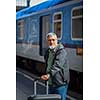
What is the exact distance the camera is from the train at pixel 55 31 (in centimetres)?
991

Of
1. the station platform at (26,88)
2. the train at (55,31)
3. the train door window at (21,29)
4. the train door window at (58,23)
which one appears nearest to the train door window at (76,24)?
the train at (55,31)

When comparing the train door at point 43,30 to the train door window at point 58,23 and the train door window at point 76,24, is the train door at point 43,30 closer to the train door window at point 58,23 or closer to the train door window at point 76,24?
the train door window at point 58,23

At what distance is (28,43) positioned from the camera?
15.7 m

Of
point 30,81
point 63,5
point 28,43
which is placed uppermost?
point 63,5

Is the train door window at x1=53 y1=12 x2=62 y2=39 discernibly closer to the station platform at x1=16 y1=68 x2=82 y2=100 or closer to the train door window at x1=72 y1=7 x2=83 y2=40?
the train door window at x1=72 y1=7 x2=83 y2=40

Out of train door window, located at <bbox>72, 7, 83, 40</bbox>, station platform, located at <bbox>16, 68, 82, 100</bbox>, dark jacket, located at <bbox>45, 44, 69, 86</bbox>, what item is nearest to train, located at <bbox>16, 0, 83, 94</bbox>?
train door window, located at <bbox>72, 7, 83, 40</bbox>

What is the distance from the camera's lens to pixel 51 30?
12438 mm

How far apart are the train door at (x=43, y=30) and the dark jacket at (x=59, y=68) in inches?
310

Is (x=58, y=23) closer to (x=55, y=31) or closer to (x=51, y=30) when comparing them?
(x=55, y=31)

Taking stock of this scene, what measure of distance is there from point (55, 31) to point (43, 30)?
196 cm
